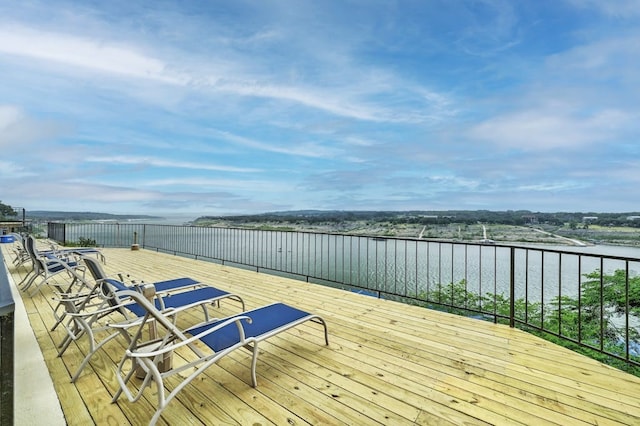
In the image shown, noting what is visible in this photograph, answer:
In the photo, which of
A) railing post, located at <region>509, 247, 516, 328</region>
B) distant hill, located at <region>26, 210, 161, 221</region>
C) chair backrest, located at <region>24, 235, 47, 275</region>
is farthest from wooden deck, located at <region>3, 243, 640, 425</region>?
distant hill, located at <region>26, 210, 161, 221</region>

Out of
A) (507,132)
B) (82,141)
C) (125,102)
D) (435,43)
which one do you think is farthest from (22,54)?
(507,132)

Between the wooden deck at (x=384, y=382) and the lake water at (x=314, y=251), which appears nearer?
the wooden deck at (x=384, y=382)

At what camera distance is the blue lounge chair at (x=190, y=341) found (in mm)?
1837

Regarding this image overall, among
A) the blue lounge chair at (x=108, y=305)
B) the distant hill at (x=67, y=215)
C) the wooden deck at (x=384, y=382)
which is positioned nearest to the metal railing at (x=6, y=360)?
the wooden deck at (x=384, y=382)

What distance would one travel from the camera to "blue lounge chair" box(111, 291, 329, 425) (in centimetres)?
184

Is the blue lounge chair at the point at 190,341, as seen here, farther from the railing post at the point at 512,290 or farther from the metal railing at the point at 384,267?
the railing post at the point at 512,290

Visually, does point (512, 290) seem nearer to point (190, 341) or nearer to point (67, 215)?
point (190, 341)

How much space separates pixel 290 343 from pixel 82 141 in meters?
20.5

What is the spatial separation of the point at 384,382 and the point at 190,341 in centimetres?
151

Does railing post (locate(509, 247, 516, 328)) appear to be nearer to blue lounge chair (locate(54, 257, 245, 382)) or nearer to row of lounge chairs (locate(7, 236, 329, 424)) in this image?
row of lounge chairs (locate(7, 236, 329, 424))

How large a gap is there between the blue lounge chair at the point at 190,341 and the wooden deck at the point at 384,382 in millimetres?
172

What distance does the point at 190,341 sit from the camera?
1855 millimetres

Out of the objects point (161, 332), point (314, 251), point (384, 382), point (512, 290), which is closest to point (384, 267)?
point (314, 251)

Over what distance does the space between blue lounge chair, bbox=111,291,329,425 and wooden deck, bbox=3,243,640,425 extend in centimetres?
17
